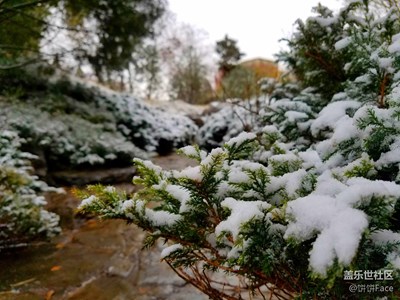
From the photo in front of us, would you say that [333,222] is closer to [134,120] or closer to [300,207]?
[300,207]

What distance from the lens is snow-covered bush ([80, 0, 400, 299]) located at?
73 centimetres

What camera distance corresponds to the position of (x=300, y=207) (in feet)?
2.65

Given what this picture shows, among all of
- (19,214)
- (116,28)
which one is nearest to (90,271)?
(19,214)

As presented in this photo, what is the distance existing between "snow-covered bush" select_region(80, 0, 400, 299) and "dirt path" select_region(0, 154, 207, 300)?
4.68ft

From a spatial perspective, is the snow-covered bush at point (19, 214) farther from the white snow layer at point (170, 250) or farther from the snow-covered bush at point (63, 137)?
the snow-covered bush at point (63, 137)

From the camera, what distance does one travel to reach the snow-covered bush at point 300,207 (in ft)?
2.40

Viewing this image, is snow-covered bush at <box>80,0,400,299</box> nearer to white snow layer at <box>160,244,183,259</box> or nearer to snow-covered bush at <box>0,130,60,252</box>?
white snow layer at <box>160,244,183,259</box>

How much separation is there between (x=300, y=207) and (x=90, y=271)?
249 centimetres

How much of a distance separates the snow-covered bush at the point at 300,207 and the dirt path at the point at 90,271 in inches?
56.1

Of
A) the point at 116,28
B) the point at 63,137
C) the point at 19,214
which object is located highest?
the point at 116,28

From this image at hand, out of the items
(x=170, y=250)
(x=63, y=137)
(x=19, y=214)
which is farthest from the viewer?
(x=63, y=137)

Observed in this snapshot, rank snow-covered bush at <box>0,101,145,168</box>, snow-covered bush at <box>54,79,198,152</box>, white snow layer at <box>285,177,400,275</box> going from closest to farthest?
1. white snow layer at <box>285,177,400,275</box>
2. snow-covered bush at <box>0,101,145,168</box>
3. snow-covered bush at <box>54,79,198,152</box>

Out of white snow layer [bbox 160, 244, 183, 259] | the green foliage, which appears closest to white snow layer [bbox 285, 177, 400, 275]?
white snow layer [bbox 160, 244, 183, 259]

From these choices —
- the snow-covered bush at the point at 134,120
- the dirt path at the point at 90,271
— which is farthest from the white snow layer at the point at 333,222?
the snow-covered bush at the point at 134,120
